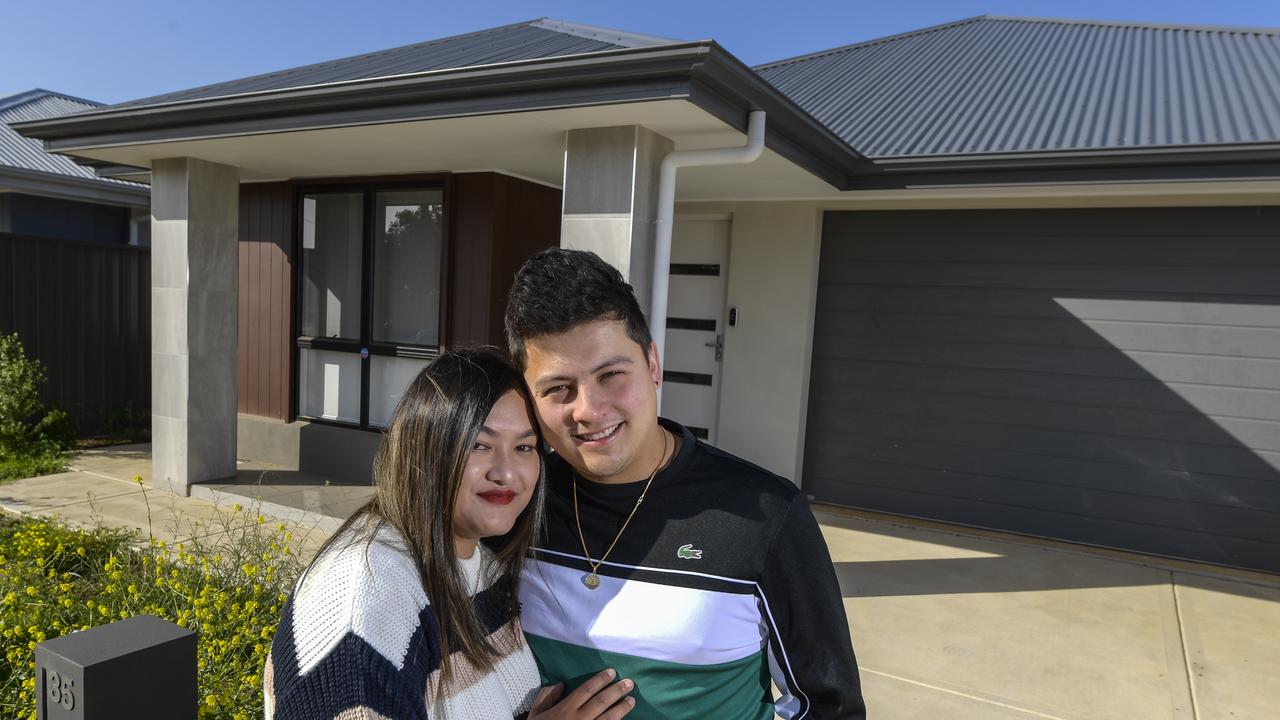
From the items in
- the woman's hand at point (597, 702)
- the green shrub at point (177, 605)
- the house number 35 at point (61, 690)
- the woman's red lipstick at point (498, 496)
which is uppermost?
the woman's red lipstick at point (498, 496)

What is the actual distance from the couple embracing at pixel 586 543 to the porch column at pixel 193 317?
5531mm

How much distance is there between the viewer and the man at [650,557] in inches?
60.7

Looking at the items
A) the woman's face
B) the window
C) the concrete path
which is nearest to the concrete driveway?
the concrete path

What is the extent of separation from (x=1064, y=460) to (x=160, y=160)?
23.0 feet

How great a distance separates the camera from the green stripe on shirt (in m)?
1.53

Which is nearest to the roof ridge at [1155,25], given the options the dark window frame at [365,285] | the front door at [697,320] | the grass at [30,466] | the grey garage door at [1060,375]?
the grey garage door at [1060,375]

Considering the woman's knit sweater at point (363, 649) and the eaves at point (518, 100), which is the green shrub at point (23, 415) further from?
the woman's knit sweater at point (363, 649)

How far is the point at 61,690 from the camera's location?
1.68 metres

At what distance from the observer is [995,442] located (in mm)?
6262

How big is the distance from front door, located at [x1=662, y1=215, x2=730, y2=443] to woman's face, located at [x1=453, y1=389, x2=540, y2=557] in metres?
5.72

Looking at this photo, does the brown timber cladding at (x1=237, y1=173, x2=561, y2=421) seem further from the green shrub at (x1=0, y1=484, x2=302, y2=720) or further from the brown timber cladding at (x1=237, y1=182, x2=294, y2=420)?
the green shrub at (x1=0, y1=484, x2=302, y2=720)

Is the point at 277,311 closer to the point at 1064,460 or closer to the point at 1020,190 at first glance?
the point at 1020,190

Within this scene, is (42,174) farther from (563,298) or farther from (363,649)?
(363,649)

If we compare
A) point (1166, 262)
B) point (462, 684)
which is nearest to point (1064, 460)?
point (1166, 262)
